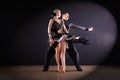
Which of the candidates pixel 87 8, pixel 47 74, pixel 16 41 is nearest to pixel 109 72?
pixel 47 74

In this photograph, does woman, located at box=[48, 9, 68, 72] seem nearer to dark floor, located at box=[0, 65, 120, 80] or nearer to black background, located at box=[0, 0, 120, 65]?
dark floor, located at box=[0, 65, 120, 80]

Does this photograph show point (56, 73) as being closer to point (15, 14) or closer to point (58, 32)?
point (58, 32)

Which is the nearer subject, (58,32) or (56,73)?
(56,73)

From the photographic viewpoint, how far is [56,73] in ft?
27.3

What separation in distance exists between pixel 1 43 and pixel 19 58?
2.08ft

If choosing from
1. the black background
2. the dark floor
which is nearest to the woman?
the dark floor

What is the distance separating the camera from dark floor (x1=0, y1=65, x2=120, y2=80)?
7562 millimetres

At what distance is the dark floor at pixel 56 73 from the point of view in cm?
756

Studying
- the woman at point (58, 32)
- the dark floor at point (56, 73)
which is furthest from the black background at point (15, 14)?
the woman at point (58, 32)

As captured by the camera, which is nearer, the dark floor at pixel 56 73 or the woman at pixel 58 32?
the dark floor at pixel 56 73

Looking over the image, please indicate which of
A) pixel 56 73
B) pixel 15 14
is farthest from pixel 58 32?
pixel 15 14

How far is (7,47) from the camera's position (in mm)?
9727

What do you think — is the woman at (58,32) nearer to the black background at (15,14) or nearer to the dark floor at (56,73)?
the dark floor at (56,73)

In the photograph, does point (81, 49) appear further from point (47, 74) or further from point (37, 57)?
point (47, 74)
